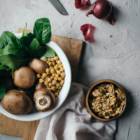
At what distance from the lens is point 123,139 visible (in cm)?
92

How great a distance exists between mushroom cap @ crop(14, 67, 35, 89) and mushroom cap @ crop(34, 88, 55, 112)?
0.06m

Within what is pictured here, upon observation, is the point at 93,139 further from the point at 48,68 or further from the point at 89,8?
the point at 89,8

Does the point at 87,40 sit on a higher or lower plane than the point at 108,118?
higher

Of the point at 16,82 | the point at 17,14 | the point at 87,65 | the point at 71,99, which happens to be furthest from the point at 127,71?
the point at 17,14

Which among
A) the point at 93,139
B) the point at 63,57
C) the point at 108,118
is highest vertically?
the point at 63,57

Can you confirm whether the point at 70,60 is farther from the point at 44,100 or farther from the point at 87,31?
the point at 44,100

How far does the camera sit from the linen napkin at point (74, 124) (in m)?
0.84

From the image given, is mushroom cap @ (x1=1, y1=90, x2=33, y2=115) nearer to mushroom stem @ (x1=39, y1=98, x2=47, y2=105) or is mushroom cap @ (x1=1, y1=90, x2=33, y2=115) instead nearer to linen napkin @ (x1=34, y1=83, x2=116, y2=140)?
mushroom stem @ (x1=39, y1=98, x2=47, y2=105)

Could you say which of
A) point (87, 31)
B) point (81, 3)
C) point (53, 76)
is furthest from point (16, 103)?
point (81, 3)

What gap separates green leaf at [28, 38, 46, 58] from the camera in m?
0.74

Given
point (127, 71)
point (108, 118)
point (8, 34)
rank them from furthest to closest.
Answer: point (127, 71), point (108, 118), point (8, 34)

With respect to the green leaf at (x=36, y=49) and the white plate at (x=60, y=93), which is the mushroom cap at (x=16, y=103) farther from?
the green leaf at (x=36, y=49)

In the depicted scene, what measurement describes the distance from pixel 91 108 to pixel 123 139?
285 millimetres

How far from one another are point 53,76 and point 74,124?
0.28 meters
